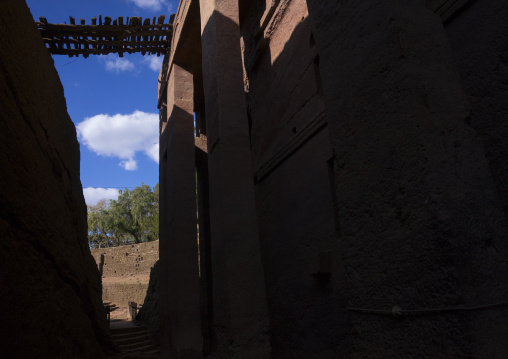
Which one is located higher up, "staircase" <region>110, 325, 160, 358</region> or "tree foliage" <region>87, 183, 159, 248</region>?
"tree foliage" <region>87, 183, 159, 248</region>

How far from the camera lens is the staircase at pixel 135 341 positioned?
1020 centimetres

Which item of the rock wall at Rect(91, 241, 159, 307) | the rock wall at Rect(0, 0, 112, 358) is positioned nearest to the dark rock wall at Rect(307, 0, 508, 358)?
the rock wall at Rect(0, 0, 112, 358)

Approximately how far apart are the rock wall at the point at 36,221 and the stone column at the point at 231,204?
1543mm

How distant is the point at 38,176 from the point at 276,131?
13.9 ft

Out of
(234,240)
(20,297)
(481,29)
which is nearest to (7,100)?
(20,297)

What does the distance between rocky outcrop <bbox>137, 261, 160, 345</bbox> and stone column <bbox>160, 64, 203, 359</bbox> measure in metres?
3.71

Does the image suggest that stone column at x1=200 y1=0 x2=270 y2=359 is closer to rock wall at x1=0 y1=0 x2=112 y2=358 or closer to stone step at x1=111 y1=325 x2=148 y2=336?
rock wall at x1=0 y1=0 x2=112 y2=358

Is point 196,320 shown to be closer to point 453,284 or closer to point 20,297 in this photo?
point 20,297

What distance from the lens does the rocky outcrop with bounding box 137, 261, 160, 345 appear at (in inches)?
454

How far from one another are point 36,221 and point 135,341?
1021 cm

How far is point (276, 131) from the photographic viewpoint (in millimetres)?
6223

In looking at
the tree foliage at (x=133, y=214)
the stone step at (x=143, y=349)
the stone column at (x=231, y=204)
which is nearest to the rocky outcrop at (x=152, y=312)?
the stone step at (x=143, y=349)

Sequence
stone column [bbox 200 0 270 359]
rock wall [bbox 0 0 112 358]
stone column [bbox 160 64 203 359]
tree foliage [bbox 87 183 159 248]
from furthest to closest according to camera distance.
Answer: tree foliage [bbox 87 183 159 248] < stone column [bbox 160 64 203 359] < stone column [bbox 200 0 270 359] < rock wall [bbox 0 0 112 358]

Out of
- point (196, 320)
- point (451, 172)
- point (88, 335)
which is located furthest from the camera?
point (196, 320)
